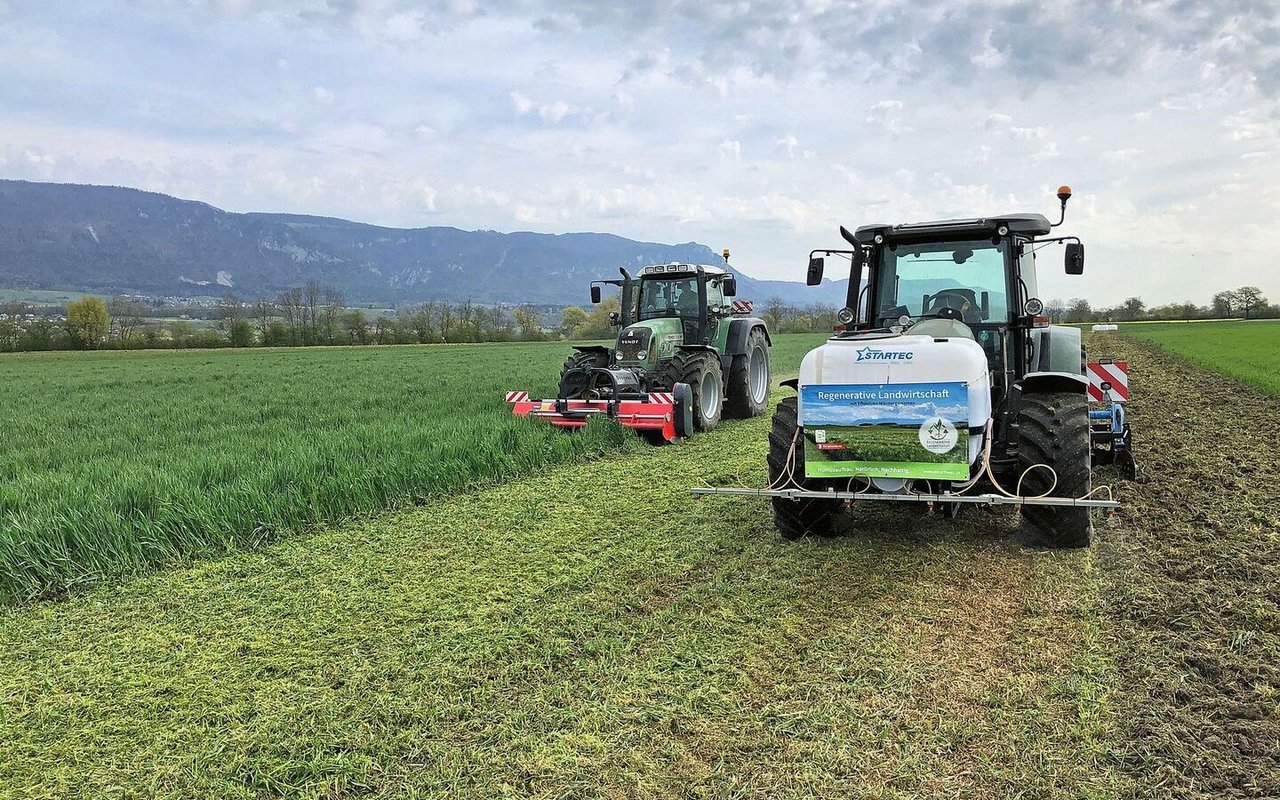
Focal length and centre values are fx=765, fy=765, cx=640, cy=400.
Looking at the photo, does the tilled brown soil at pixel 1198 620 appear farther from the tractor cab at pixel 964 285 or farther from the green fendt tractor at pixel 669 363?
the green fendt tractor at pixel 669 363

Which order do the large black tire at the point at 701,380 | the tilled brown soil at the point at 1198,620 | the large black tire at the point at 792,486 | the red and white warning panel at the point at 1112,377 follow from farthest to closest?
the large black tire at the point at 701,380 < the red and white warning panel at the point at 1112,377 < the large black tire at the point at 792,486 < the tilled brown soil at the point at 1198,620

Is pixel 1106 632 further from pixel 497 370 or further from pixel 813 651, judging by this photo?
pixel 497 370

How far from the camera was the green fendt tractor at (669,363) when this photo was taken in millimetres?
10227

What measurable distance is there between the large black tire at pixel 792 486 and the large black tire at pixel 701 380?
490 cm

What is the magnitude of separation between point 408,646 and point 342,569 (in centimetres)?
161

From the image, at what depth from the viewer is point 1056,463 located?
16.4 feet

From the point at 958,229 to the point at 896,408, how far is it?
7.26 feet

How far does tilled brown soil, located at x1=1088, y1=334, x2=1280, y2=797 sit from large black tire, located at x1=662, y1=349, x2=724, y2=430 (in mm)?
5277

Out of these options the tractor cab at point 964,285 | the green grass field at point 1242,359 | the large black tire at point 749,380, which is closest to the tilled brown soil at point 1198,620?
the tractor cab at point 964,285

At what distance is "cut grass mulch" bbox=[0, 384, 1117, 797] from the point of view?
9.83ft

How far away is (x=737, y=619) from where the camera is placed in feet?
14.3

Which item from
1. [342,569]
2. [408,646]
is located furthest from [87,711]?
[342,569]

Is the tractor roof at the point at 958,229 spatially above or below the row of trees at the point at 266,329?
below

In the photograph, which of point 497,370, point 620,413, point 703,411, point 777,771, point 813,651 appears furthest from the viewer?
point 497,370
